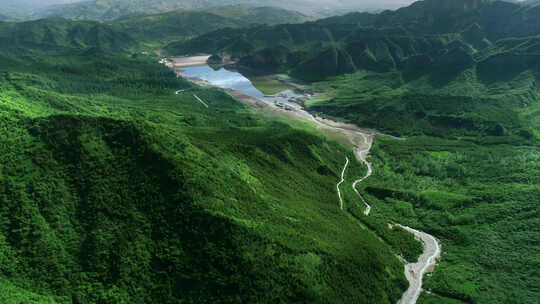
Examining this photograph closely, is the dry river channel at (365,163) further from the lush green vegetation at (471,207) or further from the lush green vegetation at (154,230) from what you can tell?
the lush green vegetation at (154,230)

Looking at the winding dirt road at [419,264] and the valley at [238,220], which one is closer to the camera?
the valley at [238,220]

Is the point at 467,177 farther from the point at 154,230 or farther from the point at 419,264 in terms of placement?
the point at 154,230

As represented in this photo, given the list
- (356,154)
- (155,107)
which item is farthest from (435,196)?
(155,107)

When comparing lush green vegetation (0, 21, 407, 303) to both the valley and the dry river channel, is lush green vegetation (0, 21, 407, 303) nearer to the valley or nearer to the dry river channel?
the valley

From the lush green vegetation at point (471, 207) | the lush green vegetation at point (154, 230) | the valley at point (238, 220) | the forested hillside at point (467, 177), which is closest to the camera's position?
the lush green vegetation at point (154, 230)

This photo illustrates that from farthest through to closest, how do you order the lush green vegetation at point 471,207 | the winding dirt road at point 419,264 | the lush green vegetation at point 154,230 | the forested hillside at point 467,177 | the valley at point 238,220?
the forested hillside at point 467,177 < the lush green vegetation at point 471,207 < the winding dirt road at point 419,264 < the valley at point 238,220 < the lush green vegetation at point 154,230

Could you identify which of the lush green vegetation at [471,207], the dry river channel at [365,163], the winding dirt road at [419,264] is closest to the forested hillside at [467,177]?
the lush green vegetation at [471,207]

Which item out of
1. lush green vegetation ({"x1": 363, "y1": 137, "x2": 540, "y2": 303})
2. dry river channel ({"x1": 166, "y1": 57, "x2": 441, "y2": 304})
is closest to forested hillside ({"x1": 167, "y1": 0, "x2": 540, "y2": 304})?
lush green vegetation ({"x1": 363, "y1": 137, "x2": 540, "y2": 303})

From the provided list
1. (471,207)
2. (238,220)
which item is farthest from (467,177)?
(238,220)
